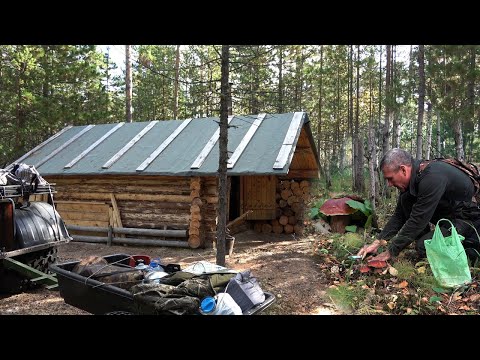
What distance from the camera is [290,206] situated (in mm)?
11344

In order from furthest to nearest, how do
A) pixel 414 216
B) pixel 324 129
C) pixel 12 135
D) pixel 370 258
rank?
pixel 324 129, pixel 12 135, pixel 370 258, pixel 414 216

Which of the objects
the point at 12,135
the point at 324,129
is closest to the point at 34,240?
the point at 12,135

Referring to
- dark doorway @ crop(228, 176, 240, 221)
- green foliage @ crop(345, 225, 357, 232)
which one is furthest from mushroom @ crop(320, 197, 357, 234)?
dark doorway @ crop(228, 176, 240, 221)

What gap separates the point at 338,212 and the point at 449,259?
224 inches

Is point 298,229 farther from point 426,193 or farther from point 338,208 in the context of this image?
point 426,193

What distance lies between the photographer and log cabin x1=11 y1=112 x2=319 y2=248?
30.1 ft

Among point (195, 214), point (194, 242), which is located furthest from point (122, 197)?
point (194, 242)

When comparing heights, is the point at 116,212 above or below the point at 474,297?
above

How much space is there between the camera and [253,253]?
28.8 feet

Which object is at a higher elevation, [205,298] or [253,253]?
[205,298]

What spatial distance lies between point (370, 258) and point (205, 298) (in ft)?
11.2

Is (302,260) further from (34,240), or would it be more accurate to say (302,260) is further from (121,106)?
(121,106)

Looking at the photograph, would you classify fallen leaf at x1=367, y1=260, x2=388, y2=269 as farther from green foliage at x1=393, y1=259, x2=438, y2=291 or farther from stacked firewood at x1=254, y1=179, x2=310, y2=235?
stacked firewood at x1=254, y1=179, x2=310, y2=235

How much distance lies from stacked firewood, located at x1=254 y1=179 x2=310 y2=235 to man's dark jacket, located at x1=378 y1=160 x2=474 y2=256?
609 cm
